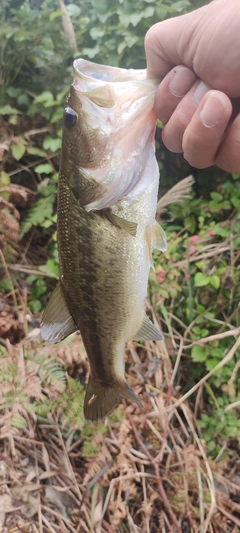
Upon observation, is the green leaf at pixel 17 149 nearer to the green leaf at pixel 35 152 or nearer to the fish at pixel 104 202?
the green leaf at pixel 35 152

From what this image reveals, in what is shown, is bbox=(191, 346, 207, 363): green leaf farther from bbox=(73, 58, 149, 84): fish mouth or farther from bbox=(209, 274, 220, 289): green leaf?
bbox=(73, 58, 149, 84): fish mouth

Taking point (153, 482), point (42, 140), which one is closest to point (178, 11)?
point (42, 140)

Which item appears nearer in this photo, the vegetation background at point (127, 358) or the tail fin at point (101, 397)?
the tail fin at point (101, 397)

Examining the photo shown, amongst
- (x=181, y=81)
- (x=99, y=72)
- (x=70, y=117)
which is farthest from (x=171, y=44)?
(x=70, y=117)

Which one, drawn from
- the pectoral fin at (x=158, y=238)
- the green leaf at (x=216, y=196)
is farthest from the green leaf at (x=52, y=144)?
the pectoral fin at (x=158, y=238)

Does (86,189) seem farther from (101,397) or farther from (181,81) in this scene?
(101,397)
